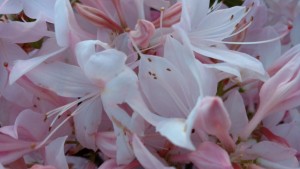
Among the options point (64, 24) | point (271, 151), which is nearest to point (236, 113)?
point (271, 151)

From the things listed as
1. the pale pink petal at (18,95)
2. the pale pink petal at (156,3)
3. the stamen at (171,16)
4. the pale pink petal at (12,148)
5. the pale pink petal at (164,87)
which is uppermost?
the stamen at (171,16)

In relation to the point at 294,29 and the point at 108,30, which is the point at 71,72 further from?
the point at 294,29

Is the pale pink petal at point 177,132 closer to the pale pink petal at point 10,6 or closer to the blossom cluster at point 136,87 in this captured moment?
the blossom cluster at point 136,87

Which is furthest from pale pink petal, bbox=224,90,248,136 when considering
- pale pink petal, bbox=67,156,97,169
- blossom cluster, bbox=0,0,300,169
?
pale pink petal, bbox=67,156,97,169

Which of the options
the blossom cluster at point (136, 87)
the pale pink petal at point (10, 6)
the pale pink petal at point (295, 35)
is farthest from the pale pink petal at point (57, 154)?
the pale pink petal at point (295, 35)

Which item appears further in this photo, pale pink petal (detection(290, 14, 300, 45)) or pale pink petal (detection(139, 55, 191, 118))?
pale pink petal (detection(290, 14, 300, 45))

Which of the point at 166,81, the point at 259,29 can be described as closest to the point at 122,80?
the point at 166,81

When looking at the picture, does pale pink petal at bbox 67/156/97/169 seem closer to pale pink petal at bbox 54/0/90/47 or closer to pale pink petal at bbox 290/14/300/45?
pale pink petal at bbox 54/0/90/47
